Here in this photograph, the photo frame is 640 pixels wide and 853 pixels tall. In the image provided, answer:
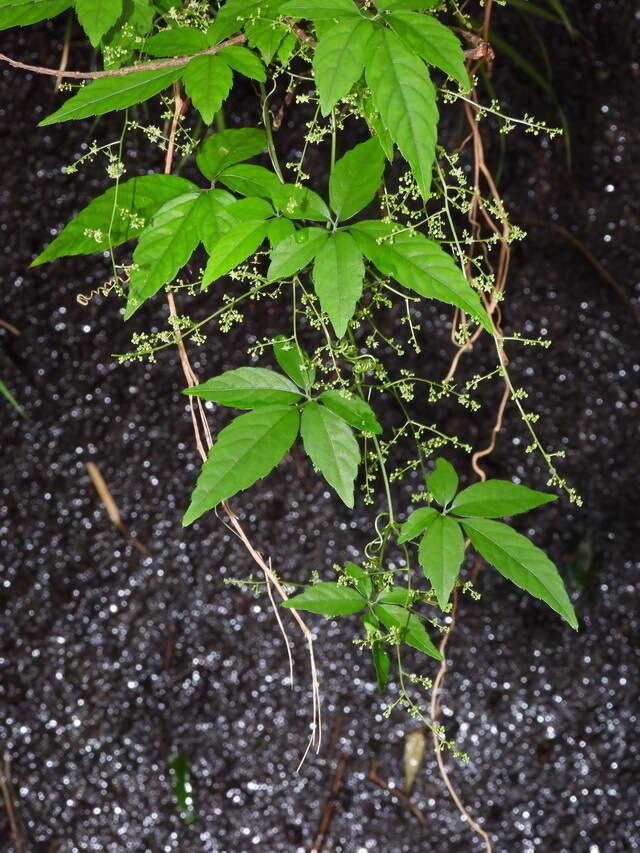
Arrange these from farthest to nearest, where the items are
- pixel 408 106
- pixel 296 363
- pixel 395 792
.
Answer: pixel 395 792
pixel 296 363
pixel 408 106

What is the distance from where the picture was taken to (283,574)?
3.58ft

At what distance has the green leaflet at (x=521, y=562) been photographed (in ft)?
1.61

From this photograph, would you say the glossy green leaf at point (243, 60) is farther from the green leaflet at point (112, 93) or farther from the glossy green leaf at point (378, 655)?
the glossy green leaf at point (378, 655)

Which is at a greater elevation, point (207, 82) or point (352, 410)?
point (207, 82)

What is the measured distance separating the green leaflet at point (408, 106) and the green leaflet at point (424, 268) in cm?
5

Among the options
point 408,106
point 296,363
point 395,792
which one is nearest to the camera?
point 408,106

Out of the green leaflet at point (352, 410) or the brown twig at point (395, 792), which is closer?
the green leaflet at point (352, 410)

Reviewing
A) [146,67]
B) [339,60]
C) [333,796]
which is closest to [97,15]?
[146,67]

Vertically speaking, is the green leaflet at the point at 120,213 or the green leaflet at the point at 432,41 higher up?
the green leaflet at the point at 432,41

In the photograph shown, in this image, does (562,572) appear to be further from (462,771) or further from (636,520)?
(462,771)

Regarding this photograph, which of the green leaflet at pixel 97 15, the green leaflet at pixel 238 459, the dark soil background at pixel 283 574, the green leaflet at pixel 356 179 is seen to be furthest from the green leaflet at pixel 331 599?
the dark soil background at pixel 283 574

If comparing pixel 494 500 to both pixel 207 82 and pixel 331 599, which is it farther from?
pixel 207 82

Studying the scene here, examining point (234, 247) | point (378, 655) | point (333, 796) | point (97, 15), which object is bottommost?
point (333, 796)

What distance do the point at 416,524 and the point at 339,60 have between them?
0.86 ft
